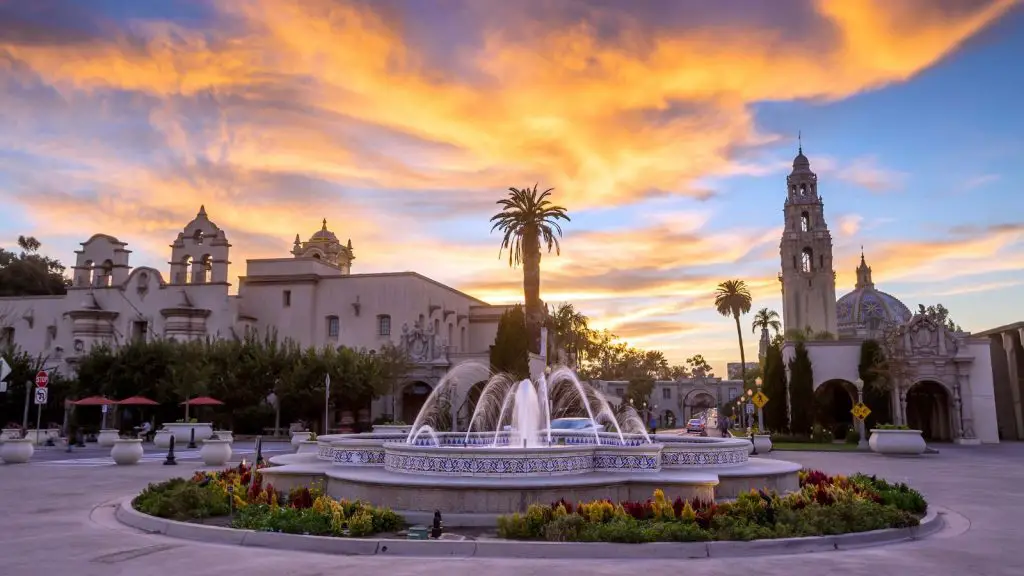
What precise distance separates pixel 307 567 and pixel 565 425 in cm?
1919

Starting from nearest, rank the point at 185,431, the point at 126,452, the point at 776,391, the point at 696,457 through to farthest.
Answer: the point at 696,457 < the point at 126,452 < the point at 185,431 < the point at 776,391

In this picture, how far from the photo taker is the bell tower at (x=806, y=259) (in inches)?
3713

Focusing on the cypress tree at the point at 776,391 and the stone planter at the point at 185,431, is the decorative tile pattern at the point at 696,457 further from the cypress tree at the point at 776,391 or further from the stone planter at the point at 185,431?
the cypress tree at the point at 776,391

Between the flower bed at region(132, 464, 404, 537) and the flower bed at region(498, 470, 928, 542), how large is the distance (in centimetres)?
219

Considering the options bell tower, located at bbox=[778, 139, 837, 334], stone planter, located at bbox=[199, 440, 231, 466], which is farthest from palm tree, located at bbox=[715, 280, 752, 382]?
stone planter, located at bbox=[199, 440, 231, 466]

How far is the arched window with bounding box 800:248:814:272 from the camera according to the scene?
96.3 metres

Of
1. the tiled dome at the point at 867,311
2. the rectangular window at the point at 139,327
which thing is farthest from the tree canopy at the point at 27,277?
the tiled dome at the point at 867,311

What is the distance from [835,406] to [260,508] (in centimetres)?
4635

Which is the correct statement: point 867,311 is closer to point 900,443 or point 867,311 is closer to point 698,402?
point 698,402

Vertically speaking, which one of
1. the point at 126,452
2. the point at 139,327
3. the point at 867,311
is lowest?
the point at 126,452

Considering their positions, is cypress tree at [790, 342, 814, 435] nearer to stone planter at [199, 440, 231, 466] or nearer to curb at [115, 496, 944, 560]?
stone planter at [199, 440, 231, 466]

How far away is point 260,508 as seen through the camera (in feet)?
40.8

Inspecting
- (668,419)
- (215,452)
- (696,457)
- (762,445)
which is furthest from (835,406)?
(668,419)

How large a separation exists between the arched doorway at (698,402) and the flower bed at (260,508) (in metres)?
99.5
